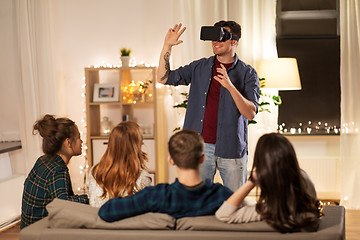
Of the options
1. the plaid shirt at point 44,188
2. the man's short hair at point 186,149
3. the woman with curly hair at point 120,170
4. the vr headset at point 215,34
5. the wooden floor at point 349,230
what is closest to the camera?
the man's short hair at point 186,149

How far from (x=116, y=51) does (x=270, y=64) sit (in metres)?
1.56

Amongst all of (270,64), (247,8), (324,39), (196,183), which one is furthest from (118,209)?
(324,39)

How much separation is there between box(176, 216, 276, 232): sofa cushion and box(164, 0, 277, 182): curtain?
314 cm

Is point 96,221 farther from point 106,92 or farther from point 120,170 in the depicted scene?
point 106,92

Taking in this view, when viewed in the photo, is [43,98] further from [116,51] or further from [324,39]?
[324,39]

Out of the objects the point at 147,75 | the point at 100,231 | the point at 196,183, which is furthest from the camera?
the point at 147,75

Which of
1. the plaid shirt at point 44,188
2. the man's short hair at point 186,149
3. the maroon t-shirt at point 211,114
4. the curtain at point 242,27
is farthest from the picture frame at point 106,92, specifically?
the man's short hair at point 186,149

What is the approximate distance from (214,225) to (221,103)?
4.14ft

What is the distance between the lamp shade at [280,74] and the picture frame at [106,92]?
140cm

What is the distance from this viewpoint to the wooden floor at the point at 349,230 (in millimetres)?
3766

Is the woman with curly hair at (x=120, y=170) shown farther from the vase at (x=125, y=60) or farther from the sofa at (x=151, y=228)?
the vase at (x=125, y=60)

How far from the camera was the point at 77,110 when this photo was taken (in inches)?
211

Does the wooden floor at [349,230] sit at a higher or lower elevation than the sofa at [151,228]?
lower

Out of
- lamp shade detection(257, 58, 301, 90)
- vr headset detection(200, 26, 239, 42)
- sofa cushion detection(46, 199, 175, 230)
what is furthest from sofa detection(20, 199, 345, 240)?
lamp shade detection(257, 58, 301, 90)
